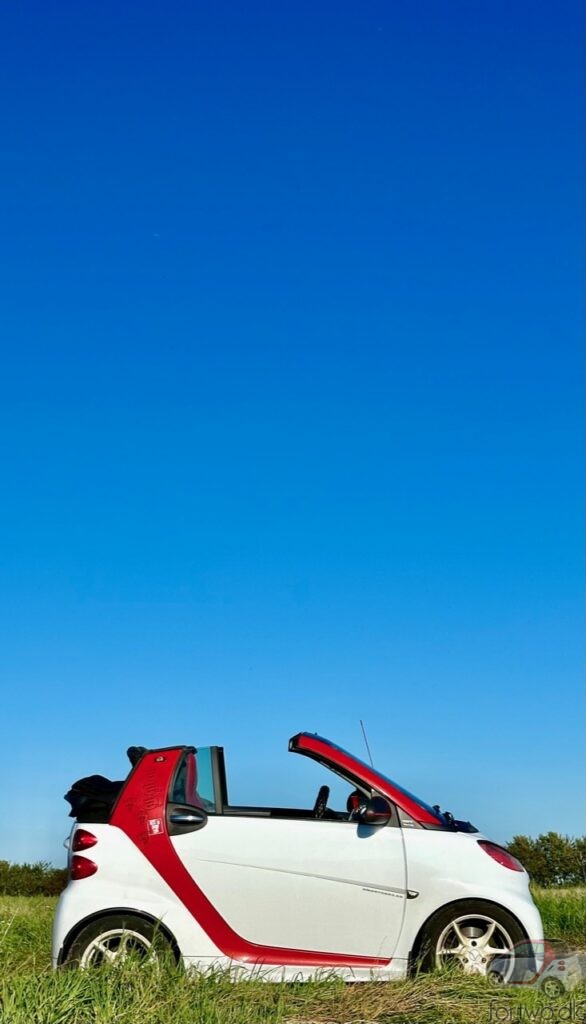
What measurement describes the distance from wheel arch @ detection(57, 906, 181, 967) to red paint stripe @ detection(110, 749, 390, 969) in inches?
8.3

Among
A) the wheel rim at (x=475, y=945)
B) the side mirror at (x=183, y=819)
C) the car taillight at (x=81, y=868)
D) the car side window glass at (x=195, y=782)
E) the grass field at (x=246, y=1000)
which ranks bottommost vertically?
the grass field at (x=246, y=1000)

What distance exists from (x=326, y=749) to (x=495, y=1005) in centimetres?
211

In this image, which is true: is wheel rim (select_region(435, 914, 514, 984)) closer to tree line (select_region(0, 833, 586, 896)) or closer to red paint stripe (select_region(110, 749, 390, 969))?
red paint stripe (select_region(110, 749, 390, 969))

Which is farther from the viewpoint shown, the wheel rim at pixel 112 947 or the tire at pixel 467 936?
the tire at pixel 467 936

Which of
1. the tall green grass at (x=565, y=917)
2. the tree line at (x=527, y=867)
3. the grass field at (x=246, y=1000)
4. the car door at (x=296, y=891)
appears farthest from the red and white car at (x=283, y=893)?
the tree line at (x=527, y=867)

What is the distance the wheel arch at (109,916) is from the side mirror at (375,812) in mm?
1519

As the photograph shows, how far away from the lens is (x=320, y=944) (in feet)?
23.4

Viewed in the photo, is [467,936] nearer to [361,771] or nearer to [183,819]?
[361,771]

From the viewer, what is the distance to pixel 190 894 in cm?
716

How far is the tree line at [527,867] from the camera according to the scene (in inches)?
794

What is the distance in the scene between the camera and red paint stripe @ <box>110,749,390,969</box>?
7.11 m

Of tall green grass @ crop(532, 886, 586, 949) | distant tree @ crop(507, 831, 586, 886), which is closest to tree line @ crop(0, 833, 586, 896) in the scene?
distant tree @ crop(507, 831, 586, 886)

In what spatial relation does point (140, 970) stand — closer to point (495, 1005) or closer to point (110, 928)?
point (110, 928)

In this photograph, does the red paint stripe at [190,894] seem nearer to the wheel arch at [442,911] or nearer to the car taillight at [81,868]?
the wheel arch at [442,911]
